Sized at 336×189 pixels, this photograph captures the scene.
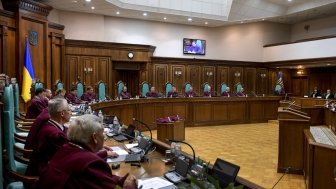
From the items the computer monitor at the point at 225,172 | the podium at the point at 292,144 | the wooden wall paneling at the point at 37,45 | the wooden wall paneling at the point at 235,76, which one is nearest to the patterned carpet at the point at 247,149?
the podium at the point at 292,144

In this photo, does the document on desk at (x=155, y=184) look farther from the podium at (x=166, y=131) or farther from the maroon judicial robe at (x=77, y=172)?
the podium at (x=166, y=131)

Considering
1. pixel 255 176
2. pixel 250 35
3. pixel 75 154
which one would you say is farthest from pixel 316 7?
pixel 75 154

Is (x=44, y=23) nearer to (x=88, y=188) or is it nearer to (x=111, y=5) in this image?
(x=111, y=5)

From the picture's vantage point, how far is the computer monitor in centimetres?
188

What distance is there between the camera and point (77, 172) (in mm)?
1610

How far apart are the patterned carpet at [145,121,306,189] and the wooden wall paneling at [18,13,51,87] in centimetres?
450

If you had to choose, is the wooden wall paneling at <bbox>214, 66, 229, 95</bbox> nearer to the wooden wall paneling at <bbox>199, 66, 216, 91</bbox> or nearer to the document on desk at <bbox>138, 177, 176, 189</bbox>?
the wooden wall paneling at <bbox>199, 66, 216, 91</bbox>

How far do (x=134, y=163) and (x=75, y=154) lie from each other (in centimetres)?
106

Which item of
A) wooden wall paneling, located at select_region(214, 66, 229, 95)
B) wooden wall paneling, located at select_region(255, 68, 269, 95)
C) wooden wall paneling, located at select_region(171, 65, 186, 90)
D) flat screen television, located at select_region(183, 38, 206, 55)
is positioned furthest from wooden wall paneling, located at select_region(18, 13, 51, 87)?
wooden wall paneling, located at select_region(255, 68, 269, 95)

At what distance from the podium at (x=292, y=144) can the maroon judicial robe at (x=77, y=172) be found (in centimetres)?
408

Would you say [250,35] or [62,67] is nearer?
[62,67]

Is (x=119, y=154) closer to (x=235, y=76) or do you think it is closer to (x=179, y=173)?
(x=179, y=173)

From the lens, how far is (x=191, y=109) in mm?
10359

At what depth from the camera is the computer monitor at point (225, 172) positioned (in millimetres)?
1879
